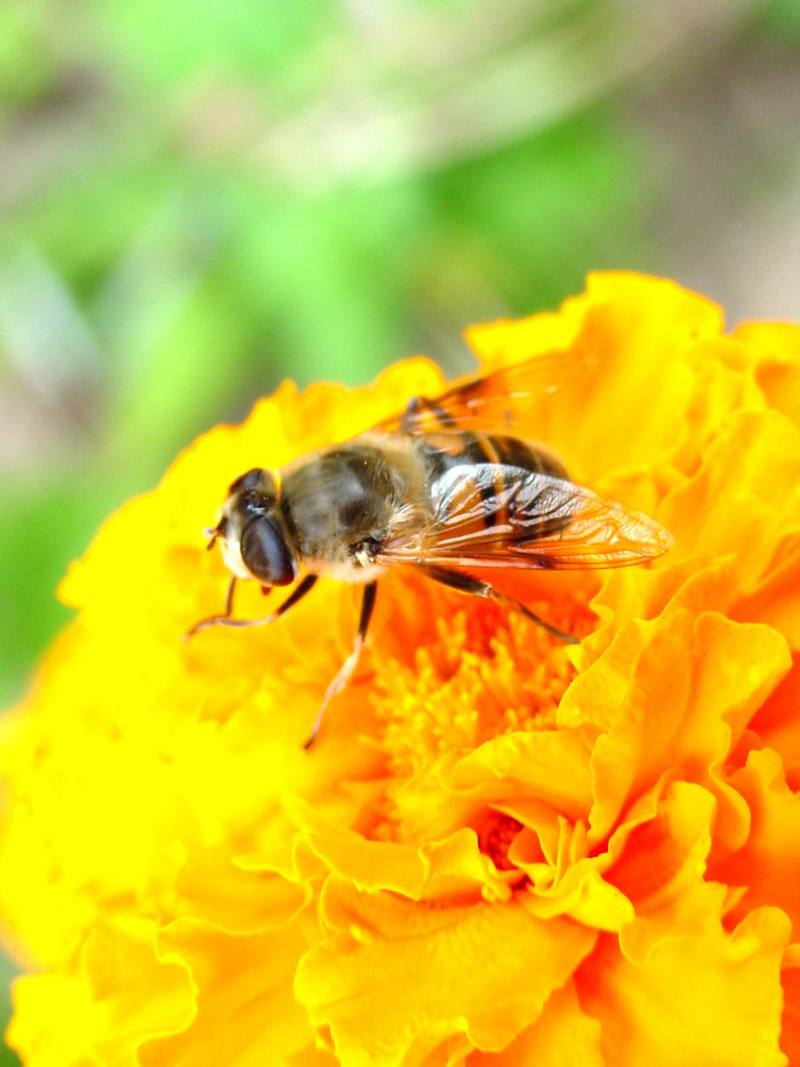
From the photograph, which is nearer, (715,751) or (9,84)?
(715,751)

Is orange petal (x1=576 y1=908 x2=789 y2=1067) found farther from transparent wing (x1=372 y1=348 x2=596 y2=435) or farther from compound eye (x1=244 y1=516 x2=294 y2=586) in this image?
transparent wing (x1=372 y1=348 x2=596 y2=435)

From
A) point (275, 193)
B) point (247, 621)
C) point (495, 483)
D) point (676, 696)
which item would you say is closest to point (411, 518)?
point (495, 483)

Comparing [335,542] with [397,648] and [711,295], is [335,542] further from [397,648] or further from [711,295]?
[711,295]

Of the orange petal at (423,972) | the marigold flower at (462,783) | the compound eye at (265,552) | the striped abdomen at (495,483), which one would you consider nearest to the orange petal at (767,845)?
the marigold flower at (462,783)

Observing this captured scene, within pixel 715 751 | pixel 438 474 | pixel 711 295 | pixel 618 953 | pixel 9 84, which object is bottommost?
pixel 711 295

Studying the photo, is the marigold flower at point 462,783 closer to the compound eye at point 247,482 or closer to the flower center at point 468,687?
the flower center at point 468,687

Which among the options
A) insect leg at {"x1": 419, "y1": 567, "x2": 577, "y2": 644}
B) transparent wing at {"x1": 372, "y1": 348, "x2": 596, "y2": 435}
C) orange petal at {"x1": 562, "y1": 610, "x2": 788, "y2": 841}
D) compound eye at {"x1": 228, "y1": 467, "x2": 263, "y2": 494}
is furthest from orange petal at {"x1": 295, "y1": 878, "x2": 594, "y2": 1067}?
transparent wing at {"x1": 372, "y1": 348, "x2": 596, "y2": 435}

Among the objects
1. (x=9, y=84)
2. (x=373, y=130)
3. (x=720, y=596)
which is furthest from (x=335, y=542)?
(x=9, y=84)

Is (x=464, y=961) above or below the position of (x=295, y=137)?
below
